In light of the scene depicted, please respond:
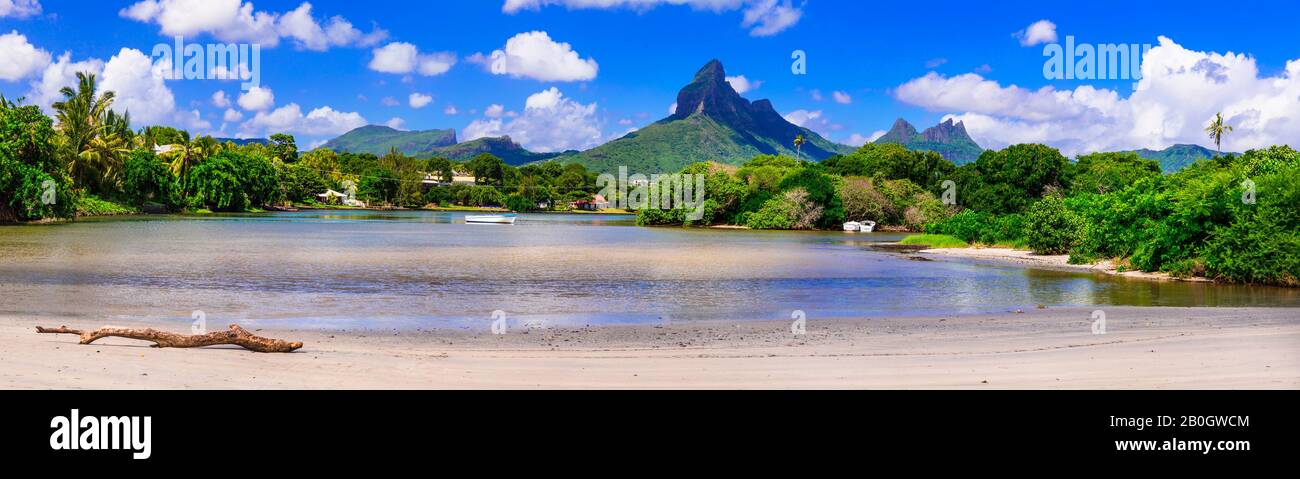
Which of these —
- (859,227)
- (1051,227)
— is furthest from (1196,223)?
(859,227)

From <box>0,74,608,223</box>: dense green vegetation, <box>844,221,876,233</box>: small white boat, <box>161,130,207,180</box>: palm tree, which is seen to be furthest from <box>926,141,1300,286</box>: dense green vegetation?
<box>161,130,207,180</box>: palm tree

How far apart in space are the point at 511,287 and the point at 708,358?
50.1ft

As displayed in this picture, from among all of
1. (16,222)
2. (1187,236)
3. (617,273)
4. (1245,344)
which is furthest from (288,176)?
(1245,344)

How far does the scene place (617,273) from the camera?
106ft

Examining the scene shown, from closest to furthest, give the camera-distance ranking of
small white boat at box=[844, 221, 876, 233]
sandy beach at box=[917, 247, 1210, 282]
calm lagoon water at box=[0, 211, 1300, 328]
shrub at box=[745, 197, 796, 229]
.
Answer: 1. calm lagoon water at box=[0, 211, 1300, 328]
2. sandy beach at box=[917, 247, 1210, 282]
3. small white boat at box=[844, 221, 876, 233]
4. shrub at box=[745, 197, 796, 229]

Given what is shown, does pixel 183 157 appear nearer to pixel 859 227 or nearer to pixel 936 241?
pixel 859 227

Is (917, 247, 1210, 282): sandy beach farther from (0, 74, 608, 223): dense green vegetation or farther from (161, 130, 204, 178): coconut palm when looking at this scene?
(161, 130, 204, 178): coconut palm

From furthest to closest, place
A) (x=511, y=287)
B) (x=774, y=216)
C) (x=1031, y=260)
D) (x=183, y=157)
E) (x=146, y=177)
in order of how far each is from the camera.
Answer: (x=183, y=157), (x=146, y=177), (x=774, y=216), (x=1031, y=260), (x=511, y=287)

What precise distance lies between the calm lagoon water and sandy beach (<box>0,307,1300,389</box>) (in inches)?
113

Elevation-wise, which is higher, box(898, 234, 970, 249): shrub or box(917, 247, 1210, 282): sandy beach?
box(898, 234, 970, 249): shrub

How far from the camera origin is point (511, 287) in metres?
26.5

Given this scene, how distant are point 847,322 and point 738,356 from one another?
613 centimetres

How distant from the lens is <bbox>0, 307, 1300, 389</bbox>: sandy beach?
945 centimetres

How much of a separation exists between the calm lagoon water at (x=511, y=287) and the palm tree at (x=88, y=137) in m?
61.3
